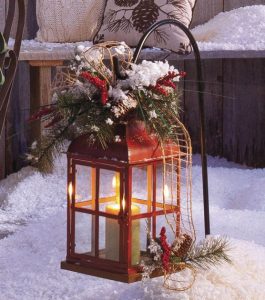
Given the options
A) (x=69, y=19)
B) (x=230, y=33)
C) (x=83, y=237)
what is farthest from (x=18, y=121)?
(x=83, y=237)

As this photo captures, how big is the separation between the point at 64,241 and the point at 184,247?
1086 mm

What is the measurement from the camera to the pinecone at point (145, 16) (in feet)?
11.6

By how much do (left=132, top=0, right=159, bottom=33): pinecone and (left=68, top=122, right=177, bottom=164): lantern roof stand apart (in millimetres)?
1965

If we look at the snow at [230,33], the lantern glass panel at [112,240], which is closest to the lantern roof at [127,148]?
the lantern glass panel at [112,240]

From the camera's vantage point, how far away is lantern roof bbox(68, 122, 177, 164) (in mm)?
1570

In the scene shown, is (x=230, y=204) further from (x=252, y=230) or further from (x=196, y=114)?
(x=196, y=114)

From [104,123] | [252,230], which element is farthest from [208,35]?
[104,123]

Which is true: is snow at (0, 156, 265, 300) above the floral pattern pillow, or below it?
below

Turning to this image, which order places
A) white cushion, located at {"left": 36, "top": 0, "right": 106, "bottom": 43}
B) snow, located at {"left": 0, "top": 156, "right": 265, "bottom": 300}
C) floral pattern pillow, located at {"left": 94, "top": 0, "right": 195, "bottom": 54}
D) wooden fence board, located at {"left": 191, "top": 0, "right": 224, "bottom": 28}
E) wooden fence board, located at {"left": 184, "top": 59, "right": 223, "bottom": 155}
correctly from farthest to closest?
wooden fence board, located at {"left": 191, "top": 0, "right": 224, "bottom": 28}, wooden fence board, located at {"left": 184, "top": 59, "right": 223, "bottom": 155}, white cushion, located at {"left": 36, "top": 0, "right": 106, "bottom": 43}, floral pattern pillow, located at {"left": 94, "top": 0, "right": 195, "bottom": 54}, snow, located at {"left": 0, "top": 156, "right": 265, "bottom": 300}

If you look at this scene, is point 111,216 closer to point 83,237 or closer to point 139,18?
point 83,237

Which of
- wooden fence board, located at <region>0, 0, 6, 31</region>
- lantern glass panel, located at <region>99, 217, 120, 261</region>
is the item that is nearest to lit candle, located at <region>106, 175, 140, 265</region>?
lantern glass panel, located at <region>99, 217, 120, 261</region>

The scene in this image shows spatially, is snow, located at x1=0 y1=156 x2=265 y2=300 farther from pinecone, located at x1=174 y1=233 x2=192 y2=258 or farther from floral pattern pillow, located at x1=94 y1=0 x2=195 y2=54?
floral pattern pillow, located at x1=94 y1=0 x2=195 y2=54

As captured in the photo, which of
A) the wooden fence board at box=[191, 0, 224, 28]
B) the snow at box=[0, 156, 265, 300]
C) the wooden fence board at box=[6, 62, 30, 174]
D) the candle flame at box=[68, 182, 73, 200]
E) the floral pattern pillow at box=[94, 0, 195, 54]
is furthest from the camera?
the wooden fence board at box=[191, 0, 224, 28]

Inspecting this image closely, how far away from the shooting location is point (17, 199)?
11.3 feet
